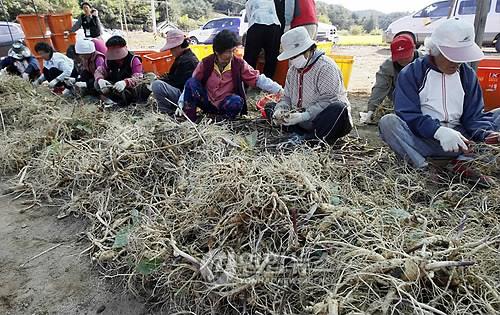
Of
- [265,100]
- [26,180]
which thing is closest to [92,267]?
[26,180]

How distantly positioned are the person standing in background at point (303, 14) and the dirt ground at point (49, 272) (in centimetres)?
294

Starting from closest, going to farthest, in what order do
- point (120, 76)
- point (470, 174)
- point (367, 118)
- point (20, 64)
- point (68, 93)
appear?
point (470, 174)
point (367, 118)
point (120, 76)
point (68, 93)
point (20, 64)

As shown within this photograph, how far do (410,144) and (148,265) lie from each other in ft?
5.35

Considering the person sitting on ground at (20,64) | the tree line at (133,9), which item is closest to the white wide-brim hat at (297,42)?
the person sitting on ground at (20,64)

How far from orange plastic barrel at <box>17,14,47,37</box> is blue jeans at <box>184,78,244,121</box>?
193 inches

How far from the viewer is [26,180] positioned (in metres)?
2.79

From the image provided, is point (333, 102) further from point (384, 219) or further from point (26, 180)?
point (26, 180)

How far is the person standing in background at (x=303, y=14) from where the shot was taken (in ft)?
13.5

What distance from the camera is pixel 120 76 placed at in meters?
4.43

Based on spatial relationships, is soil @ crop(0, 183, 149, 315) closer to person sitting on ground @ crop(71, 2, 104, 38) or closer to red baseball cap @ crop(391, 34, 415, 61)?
red baseball cap @ crop(391, 34, 415, 61)

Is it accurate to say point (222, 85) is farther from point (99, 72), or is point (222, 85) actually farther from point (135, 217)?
point (99, 72)

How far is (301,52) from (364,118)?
123cm

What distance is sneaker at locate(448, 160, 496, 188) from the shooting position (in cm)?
216

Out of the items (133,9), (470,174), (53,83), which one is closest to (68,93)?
(53,83)
